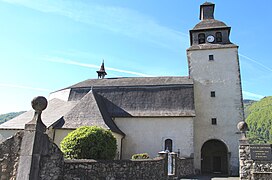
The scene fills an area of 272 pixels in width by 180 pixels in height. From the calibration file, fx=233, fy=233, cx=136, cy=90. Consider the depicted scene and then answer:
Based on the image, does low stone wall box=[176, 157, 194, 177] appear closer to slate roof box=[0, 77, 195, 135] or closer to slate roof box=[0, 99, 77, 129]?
slate roof box=[0, 77, 195, 135]

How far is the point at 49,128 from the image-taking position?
16.5 m

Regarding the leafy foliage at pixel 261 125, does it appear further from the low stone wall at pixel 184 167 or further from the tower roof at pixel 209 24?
the low stone wall at pixel 184 167

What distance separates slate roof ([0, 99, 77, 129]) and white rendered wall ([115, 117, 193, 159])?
16.8ft

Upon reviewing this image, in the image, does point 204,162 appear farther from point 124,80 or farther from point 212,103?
point 124,80

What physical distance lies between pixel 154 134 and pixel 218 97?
7.12m

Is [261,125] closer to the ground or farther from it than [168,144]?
farther from it

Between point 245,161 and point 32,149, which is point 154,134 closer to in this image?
point 245,161

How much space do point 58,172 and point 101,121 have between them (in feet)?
34.4

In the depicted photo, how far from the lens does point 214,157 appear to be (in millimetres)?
22172

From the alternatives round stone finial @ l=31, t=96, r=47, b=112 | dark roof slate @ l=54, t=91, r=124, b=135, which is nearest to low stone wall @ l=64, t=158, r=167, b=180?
round stone finial @ l=31, t=96, r=47, b=112

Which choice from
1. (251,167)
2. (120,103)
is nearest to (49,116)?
(120,103)

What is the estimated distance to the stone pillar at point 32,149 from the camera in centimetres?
596

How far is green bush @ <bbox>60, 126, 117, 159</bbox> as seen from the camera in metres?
9.64

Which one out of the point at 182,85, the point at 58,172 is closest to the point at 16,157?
the point at 58,172
